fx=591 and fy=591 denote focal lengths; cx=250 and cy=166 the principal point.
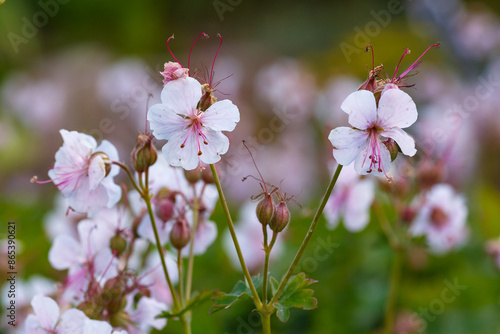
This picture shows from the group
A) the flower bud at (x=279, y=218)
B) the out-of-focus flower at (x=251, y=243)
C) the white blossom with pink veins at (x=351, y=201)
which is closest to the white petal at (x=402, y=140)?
the flower bud at (x=279, y=218)

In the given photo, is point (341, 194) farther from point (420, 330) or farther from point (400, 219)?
point (420, 330)

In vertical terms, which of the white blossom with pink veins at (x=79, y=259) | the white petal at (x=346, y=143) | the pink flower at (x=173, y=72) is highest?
the pink flower at (x=173, y=72)

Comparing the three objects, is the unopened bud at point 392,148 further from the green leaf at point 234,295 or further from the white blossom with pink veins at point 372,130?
the green leaf at point 234,295

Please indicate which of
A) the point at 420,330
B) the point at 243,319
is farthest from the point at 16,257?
the point at 420,330

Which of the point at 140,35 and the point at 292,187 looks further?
the point at 140,35

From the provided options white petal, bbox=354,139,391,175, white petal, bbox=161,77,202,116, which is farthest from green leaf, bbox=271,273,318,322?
white petal, bbox=161,77,202,116

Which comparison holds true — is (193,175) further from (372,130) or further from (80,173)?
(372,130)

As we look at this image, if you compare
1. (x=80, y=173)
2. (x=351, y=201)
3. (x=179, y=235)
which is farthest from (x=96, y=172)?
(x=351, y=201)
